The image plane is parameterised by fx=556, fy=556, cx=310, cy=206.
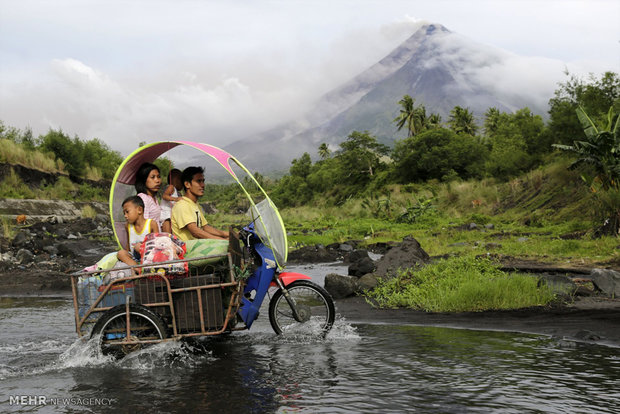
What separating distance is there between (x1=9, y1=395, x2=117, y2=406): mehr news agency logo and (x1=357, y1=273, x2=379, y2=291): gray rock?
24.1ft

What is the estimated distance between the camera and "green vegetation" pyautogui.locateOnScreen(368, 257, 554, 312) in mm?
9461

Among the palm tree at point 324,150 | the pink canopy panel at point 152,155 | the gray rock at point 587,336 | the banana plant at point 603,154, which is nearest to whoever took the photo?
the pink canopy panel at point 152,155

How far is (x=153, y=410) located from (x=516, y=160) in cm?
4217

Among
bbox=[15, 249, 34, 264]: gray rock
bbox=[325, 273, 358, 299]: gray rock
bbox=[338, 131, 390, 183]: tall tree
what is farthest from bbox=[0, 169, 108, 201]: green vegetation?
bbox=[338, 131, 390, 183]: tall tree

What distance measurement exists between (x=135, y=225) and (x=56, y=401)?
2.47 metres

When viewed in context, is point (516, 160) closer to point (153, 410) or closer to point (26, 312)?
point (26, 312)

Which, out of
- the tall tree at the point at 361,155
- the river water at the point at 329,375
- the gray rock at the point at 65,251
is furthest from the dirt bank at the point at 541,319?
the tall tree at the point at 361,155

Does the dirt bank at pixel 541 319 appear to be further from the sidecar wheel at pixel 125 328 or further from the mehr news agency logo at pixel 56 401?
the mehr news agency logo at pixel 56 401

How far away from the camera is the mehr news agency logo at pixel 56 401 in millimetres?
5227

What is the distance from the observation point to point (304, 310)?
7590mm

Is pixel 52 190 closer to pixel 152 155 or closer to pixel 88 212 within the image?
pixel 88 212

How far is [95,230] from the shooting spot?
29750 mm

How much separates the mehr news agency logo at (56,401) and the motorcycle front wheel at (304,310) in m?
2.80

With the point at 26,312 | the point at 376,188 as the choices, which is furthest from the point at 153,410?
the point at 376,188
